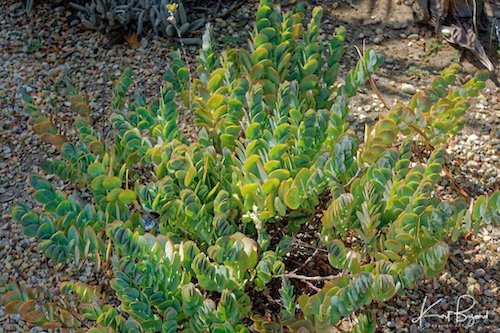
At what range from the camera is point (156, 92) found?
3240 millimetres

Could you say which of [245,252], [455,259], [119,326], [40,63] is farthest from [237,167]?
[40,63]

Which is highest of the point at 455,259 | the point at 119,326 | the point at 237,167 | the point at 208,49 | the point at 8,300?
the point at 208,49

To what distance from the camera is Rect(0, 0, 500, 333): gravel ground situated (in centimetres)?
246

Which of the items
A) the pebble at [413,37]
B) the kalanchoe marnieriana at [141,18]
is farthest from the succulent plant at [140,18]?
the pebble at [413,37]

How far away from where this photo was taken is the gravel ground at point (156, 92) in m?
2.46

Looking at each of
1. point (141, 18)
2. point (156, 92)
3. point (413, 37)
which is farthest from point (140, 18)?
point (413, 37)

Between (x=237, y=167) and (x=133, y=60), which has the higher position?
(x=237, y=167)

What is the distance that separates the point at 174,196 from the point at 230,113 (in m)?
0.29

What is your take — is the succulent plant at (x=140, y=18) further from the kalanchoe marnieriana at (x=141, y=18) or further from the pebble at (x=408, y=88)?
the pebble at (x=408, y=88)

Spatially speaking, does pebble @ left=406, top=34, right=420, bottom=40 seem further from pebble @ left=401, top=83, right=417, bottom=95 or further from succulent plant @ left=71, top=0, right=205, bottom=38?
succulent plant @ left=71, top=0, right=205, bottom=38

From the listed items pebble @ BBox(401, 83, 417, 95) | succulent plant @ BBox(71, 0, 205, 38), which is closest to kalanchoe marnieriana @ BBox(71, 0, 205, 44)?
succulent plant @ BBox(71, 0, 205, 38)

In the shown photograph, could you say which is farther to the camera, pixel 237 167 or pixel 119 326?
pixel 237 167

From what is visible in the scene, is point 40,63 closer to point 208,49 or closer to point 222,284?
point 208,49

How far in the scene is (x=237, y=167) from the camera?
2.05 metres
